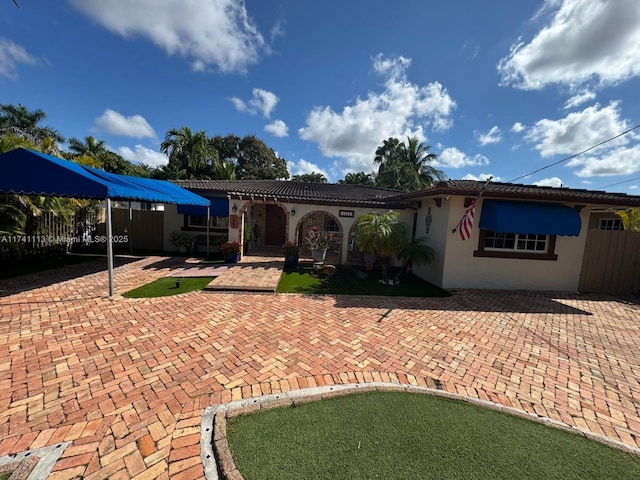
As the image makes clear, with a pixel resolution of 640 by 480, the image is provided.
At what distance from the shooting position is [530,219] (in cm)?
890

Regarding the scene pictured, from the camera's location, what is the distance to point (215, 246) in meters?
15.0

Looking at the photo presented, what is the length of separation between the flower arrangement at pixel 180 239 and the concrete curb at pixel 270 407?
41.3 ft

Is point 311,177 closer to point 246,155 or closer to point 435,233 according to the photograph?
point 246,155

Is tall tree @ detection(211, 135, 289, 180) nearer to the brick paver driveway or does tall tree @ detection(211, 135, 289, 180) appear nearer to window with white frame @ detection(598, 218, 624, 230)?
the brick paver driveway

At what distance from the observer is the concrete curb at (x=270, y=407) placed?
2535mm

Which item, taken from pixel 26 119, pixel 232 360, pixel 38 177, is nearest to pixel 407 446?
pixel 232 360

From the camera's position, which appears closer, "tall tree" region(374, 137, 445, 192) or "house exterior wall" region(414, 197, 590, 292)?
"house exterior wall" region(414, 197, 590, 292)

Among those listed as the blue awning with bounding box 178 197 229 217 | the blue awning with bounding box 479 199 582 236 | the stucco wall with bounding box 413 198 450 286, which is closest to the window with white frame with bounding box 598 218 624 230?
the blue awning with bounding box 479 199 582 236

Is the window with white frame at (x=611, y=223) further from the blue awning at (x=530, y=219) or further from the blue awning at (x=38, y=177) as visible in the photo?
the blue awning at (x=38, y=177)

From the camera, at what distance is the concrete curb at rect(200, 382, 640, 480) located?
2535 millimetres

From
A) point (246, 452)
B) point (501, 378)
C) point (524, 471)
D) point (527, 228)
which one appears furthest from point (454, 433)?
point (527, 228)

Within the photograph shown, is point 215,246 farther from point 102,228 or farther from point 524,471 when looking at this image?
point 524,471

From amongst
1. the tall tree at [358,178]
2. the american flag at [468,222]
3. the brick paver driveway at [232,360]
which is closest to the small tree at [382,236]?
the american flag at [468,222]

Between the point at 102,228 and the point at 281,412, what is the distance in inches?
668
